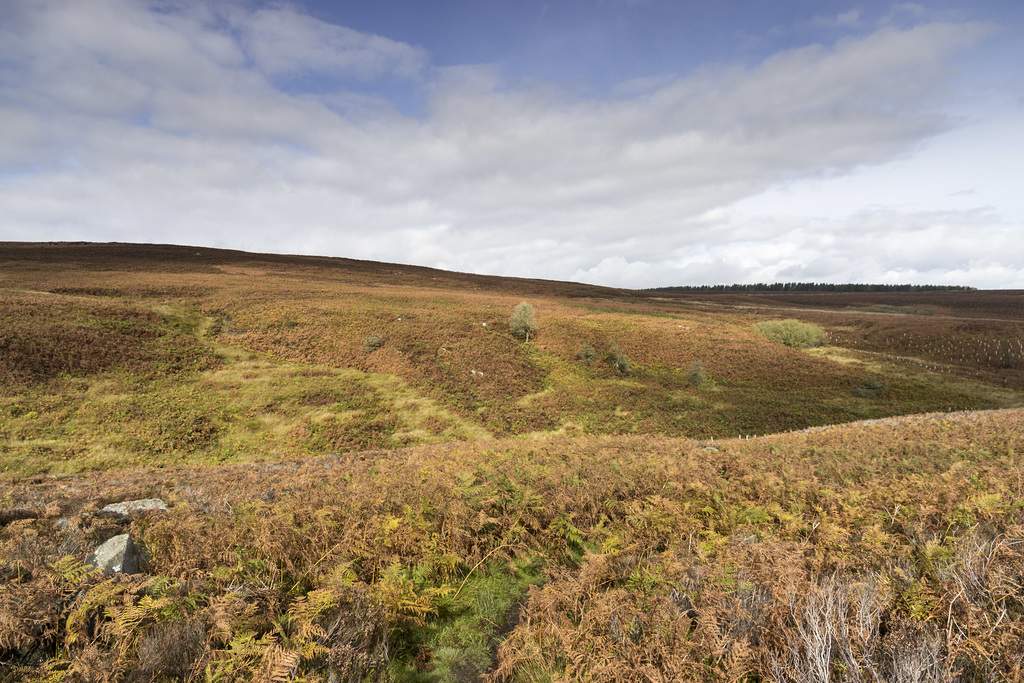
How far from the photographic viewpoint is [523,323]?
28578mm

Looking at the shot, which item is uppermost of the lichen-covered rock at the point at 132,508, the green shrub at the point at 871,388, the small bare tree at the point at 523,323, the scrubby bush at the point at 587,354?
the small bare tree at the point at 523,323

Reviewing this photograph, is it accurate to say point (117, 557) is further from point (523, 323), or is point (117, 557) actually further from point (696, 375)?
point (696, 375)

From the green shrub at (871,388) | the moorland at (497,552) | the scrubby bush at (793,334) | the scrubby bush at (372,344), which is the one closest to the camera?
the moorland at (497,552)

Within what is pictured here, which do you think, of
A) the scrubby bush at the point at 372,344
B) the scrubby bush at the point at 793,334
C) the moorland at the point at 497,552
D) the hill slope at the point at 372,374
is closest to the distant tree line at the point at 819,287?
the scrubby bush at the point at 793,334

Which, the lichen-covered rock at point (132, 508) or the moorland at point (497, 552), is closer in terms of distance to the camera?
the moorland at point (497, 552)

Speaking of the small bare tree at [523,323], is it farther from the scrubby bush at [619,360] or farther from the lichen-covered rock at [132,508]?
the lichen-covered rock at [132,508]

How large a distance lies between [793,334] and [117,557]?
44148 millimetres

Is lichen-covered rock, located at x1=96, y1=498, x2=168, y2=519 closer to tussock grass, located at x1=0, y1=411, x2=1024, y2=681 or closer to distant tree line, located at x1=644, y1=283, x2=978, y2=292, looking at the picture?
tussock grass, located at x1=0, y1=411, x2=1024, y2=681

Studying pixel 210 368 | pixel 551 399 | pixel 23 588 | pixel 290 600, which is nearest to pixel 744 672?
pixel 290 600

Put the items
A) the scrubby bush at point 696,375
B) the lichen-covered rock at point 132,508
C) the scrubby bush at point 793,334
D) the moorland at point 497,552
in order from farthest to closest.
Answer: the scrubby bush at point 793,334 → the scrubby bush at point 696,375 → the lichen-covered rock at point 132,508 → the moorland at point 497,552

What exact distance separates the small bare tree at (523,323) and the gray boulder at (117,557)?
970 inches

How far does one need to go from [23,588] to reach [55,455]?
13.9m

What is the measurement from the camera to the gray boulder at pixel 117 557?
13.6ft

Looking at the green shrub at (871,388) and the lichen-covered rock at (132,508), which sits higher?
the lichen-covered rock at (132,508)
